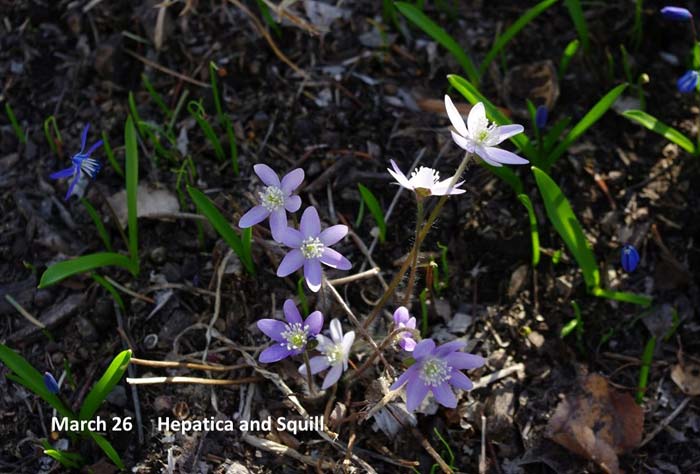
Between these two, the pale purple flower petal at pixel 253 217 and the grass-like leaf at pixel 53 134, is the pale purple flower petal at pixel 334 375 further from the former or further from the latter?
the grass-like leaf at pixel 53 134

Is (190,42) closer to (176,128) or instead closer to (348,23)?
(176,128)

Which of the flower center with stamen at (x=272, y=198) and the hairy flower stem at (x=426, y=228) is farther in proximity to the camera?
the flower center with stamen at (x=272, y=198)

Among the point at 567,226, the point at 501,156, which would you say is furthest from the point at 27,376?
the point at 567,226

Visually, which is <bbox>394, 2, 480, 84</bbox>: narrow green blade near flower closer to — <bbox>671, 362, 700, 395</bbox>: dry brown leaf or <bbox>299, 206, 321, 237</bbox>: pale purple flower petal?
<bbox>299, 206, 321, 237</bbox>: pale purple flower petal

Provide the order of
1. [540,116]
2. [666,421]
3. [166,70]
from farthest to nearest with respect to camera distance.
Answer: [166,70] < [540,116] < [666,421]

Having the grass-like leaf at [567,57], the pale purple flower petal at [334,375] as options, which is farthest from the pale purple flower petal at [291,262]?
the grass-like leaf at [567,57]

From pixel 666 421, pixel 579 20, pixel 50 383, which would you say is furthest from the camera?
pixel 579 20

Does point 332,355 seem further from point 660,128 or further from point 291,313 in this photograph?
point 660,128
